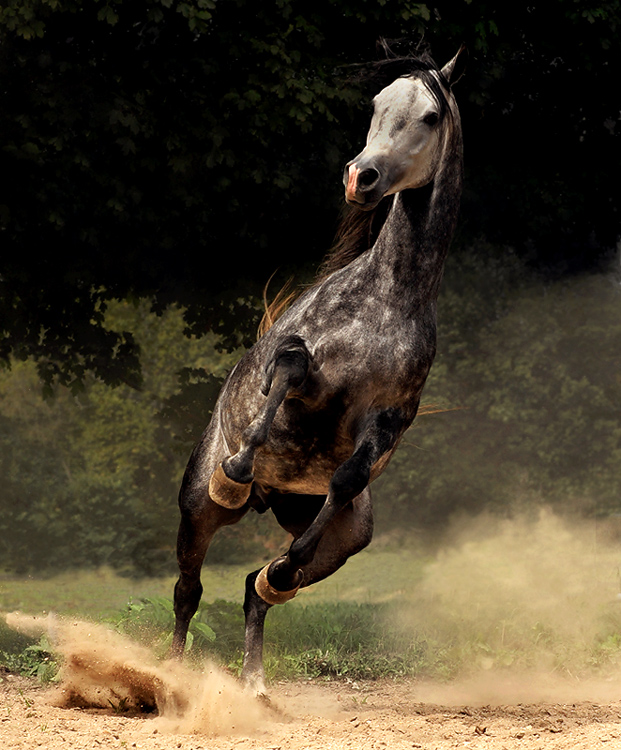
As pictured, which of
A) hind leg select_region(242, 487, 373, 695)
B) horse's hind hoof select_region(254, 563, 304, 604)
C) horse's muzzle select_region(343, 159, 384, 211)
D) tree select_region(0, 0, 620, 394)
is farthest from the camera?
tree select_region(0, 0, 620, 394)

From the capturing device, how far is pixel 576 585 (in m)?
7.67

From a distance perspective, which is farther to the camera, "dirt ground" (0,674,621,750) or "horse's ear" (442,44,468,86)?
"horse's ear" (442,44,468,86)

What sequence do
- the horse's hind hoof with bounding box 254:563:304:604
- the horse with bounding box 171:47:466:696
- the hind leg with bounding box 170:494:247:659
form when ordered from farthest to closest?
1. the hind leg with bounding box 170:494:247:659
2. the horse's hind hoof with bounding box 254:563:304:604
3. the horse with bounding box 171:47:466:696

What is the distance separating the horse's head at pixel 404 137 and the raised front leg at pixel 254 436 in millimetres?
688

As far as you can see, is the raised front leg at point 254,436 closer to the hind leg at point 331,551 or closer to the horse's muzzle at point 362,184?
the horse's muzzle at point 362,184

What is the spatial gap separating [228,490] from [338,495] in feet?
1.37

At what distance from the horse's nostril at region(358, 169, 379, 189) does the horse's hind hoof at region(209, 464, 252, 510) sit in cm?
118

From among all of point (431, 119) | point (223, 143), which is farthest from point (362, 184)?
point (223, 143)

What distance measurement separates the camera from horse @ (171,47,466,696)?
3.50m

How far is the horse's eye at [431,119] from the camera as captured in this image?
3513 millimetres

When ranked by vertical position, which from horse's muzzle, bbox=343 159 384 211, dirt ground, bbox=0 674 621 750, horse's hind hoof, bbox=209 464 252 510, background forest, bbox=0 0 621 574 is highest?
background forest, bbox=0 0 621 574

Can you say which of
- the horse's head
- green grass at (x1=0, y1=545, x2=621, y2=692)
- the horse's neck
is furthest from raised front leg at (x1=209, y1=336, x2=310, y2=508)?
green grass at (x1=0, y1=545, x2=621, y2=692)

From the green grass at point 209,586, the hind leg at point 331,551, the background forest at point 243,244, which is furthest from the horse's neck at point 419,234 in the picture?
the green grass at point 209,586

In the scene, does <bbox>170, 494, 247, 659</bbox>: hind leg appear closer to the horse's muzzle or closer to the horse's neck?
the horse's neck
